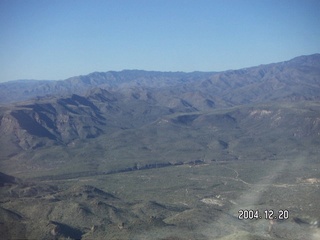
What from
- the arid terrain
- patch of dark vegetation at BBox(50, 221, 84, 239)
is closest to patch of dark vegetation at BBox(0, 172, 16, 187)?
the arid terrain

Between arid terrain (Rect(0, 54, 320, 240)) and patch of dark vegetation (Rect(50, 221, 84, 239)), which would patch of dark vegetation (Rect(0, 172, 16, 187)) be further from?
patch of dark vegetation (Rect(50, 221, 84, 239))

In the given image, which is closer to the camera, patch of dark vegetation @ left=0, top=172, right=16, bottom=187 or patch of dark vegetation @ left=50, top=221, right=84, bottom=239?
patch of dark vegetation @ left=50, top=221, right=84, bottom=239

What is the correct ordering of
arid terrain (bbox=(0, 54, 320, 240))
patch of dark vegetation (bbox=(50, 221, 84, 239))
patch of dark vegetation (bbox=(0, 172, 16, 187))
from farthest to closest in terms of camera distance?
patch of dark vegetation (bbox=(0, 172, 16, 187)) → arid terrain (bbox=(0, 54, 320, 240)) → patch of dark vegetation (bbox=(50, 221, 84, 239))

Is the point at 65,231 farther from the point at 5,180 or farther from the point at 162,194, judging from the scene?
the point at 5,180

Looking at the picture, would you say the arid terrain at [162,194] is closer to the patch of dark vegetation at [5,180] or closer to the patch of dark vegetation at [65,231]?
the patch of dark vegetation at [65,231]

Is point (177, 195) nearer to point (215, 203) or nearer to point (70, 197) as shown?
point (215, 203)

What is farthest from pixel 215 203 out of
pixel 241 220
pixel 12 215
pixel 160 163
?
pixel 160 163

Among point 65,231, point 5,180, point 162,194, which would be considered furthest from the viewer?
point 162,194

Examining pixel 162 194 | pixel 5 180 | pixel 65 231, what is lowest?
pixel 162 194

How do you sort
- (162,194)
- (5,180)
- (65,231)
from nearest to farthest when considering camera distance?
1. (65,231)
2. (5,180)
3. (162,194)

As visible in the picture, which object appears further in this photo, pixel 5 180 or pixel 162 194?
pixel 162 194

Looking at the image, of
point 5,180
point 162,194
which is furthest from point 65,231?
point 5,180
